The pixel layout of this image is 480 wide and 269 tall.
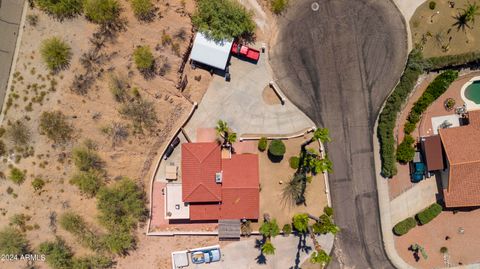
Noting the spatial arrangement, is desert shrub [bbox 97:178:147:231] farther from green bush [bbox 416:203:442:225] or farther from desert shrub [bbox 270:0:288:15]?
green bush [bbox 416:203:442:225]

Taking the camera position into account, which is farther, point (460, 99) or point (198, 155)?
point (460, 99)

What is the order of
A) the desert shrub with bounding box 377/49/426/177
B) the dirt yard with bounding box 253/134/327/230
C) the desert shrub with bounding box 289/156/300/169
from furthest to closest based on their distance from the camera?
the dirt yard with bounding box 253/134/327/230
the desert shrub with bounding box 289/156/300/169
the desert shrub with bounding box 377/49/426/177

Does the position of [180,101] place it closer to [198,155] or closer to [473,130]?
[198,155]

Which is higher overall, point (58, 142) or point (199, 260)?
point (58, 142)

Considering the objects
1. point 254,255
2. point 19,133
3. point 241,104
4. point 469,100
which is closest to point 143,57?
point 241,104

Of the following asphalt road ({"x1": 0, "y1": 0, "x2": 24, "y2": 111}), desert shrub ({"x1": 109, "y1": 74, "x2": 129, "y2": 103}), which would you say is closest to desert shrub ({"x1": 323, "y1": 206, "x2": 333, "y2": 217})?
desert shrub ({"x1": 109, "y1": 74, "x2": 129, "y2": 103})

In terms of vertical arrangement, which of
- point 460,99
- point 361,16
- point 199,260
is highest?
point 361,16

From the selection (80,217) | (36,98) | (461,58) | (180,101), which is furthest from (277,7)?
(80,217)
